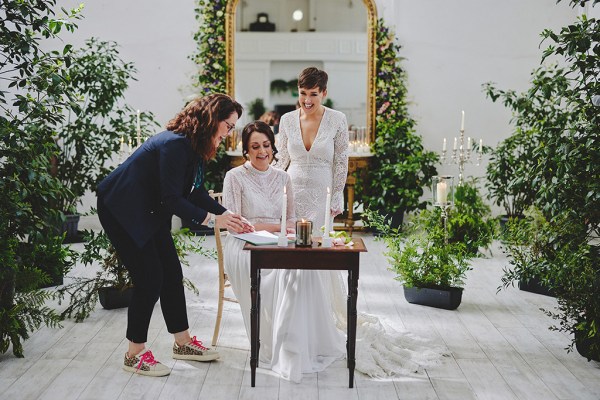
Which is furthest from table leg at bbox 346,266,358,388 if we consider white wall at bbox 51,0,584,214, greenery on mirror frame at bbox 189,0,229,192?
white wall at bbox 51,0,584,214

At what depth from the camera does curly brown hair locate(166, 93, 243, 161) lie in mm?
3531

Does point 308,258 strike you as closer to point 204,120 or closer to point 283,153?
point 204,120

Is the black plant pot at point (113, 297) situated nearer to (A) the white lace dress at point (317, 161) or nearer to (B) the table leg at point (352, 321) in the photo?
(A) the white lace dress at point (317, 161)

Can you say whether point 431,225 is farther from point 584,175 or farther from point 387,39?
point 387,39

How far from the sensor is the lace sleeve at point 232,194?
4070 mm

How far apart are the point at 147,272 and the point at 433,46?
5.78m

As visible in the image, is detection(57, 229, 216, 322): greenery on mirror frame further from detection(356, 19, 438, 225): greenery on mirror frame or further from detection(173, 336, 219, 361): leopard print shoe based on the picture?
detection(356, 19, 438, 225): greenery on mirror frame

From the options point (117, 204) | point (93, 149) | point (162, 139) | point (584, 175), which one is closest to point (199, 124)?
point (162, 139)

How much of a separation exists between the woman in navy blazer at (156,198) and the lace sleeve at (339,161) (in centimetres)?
99

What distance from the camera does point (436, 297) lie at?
516cm

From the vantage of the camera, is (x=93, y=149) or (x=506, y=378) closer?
(x=506, y=378)

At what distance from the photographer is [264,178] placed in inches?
163

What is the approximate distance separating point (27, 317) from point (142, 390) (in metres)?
0.87

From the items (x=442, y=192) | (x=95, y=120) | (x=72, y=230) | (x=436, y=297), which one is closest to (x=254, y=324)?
(x=442, y=192)
